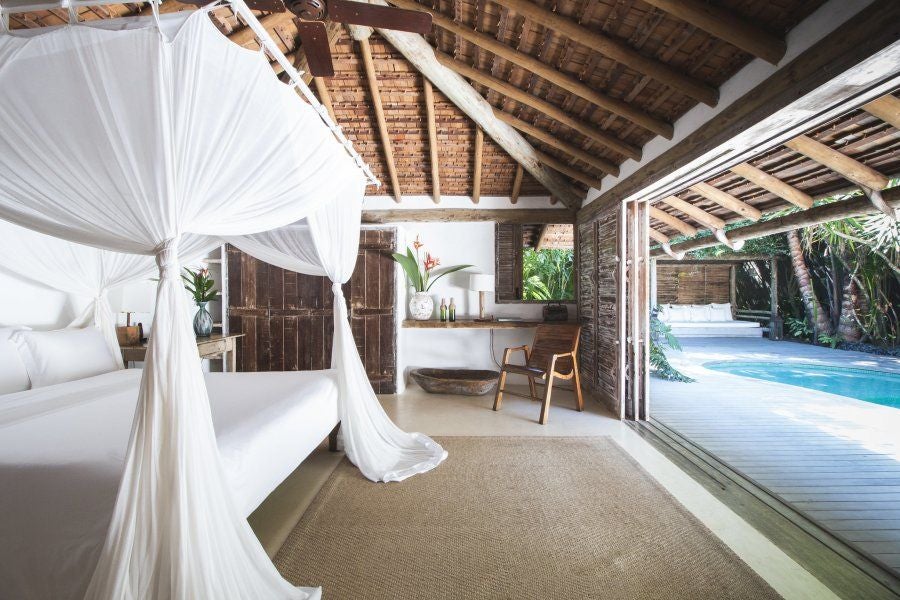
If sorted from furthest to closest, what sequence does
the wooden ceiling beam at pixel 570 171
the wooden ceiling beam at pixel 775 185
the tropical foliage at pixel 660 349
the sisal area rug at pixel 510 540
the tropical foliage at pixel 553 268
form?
the tropical foliage at pixel 553 268
the tropical foliage at pixel 660 349
the wooden ceiling beam at pixel 570 171
the wooden ceiling beam at pixel 775 185
the sisal area rug at pixel 510 540

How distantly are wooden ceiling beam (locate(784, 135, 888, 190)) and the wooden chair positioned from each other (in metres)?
2.30

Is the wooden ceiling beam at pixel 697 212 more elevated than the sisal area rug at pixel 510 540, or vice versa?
the wooden ceiling beam at pixel 697 212

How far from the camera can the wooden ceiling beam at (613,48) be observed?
104 inches

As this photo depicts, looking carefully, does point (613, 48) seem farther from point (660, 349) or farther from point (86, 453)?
point (660, 349)

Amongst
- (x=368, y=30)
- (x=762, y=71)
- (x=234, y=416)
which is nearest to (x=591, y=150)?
(x=762, y=71)

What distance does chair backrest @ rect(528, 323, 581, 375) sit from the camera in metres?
4.39

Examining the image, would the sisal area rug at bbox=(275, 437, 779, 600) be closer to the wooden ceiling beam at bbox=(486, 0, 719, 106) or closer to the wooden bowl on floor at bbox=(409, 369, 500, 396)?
the wooden bowl on floor at bbox=(409, 369, 500, 396)

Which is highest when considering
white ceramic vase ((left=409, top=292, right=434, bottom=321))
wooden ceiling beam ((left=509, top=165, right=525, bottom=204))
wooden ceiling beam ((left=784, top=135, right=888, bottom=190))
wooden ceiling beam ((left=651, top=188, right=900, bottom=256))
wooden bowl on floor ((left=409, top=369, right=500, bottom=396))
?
wooden ceiling beam ((left=509, top=165, right=525, bottom=204))

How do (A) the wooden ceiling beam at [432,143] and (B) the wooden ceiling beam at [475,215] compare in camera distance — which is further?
(B) the wooden ceiling beam at [475,215]

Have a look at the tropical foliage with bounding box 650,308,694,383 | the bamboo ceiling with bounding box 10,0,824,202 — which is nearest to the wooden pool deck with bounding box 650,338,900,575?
the tropical foliage with bounding box 650,308,694,383

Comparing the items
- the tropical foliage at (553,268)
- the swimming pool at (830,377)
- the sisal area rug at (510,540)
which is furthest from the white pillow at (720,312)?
the sisal area rug at (510,540)

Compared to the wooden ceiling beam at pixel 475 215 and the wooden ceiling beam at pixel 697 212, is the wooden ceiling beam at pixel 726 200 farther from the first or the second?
the wooden ceiling beam at pixel 475 215

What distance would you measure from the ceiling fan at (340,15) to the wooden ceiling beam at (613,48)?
1.10 m

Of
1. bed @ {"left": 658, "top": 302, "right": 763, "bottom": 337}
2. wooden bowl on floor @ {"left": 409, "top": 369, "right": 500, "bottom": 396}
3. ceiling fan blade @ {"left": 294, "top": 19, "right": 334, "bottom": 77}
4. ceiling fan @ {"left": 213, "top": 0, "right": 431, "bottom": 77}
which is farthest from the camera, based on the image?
bed @ {"left": 658, "top": 302, "right": 763, "bottom": 337}
